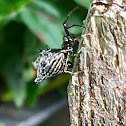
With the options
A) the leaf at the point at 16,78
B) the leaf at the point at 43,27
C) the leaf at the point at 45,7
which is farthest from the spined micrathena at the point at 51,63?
the leaf at the point at 16,78

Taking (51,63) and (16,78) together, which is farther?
(16,78)

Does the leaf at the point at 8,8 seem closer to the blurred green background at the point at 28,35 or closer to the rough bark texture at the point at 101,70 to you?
the blurred green background at the point at 28,35

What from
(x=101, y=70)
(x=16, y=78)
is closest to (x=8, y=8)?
(x=16, y=78)

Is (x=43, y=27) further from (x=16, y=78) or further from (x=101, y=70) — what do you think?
(x=101, y=70)

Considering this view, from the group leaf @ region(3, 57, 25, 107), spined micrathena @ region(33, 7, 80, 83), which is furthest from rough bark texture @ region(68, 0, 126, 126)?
leaf @ region(3, 57, 25, 107)

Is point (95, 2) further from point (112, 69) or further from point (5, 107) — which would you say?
point (5, 107)
